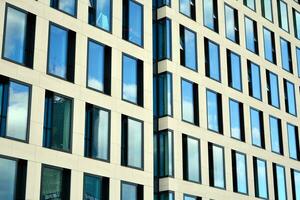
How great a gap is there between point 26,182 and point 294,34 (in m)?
33.4

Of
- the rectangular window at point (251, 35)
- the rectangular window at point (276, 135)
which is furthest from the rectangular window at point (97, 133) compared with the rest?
the rectangular window at point (251, 35)

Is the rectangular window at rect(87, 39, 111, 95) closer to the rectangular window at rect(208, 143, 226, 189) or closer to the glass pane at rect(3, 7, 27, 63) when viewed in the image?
the glass pane at rect(3, 7, 27, 63)

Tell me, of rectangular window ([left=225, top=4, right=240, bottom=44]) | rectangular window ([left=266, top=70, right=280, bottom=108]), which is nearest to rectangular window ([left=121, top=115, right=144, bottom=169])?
Answer: rectangular window ([left=225, top=4, right=240, bottom=44])

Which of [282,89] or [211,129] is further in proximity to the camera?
[282,89]

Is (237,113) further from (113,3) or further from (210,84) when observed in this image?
(113,3)

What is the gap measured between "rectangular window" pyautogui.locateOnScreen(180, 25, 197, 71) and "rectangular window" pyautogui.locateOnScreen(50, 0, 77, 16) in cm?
959

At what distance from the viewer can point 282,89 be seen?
1980 inches

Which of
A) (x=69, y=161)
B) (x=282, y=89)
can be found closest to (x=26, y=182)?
(x=69, y=161)

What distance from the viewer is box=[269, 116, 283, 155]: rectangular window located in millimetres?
47331

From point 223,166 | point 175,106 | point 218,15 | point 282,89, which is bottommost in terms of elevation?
point 223,166

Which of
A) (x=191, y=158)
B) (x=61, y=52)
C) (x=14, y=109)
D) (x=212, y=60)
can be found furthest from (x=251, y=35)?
(x=14, y=109)

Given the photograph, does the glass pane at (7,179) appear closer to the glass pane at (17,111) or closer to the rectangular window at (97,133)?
the glass pane at (17,111)

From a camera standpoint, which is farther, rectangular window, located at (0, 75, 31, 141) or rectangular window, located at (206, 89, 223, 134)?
rectangular window, located at (206, 89, 223, 134)

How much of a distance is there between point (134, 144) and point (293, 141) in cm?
1936
